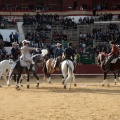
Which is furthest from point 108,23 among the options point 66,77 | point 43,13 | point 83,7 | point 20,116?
point 20,116

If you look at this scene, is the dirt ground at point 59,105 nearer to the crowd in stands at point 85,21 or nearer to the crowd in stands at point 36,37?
the crowd in stands at point 36,37

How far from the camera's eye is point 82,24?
37.7 metres

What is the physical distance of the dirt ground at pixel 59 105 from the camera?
10211 mm

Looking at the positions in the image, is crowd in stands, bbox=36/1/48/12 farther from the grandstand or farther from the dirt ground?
the dirt ground

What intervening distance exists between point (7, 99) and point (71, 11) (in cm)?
2981

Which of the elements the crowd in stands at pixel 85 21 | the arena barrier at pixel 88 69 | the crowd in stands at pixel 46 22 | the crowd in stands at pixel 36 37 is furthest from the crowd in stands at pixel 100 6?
the arena barrier at pixel 88 69

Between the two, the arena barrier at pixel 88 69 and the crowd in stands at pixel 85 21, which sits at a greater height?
the crowd in stands at pixel 85 21

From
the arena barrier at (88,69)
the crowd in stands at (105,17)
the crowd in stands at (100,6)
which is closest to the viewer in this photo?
the arena barrier at (88,69)

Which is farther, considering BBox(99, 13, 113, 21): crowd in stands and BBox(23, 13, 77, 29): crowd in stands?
BBox(99, 13, 113, 21): crowd in stands

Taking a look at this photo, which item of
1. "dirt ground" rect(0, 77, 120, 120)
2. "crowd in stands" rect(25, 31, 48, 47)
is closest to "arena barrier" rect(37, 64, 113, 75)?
"crowd in stands" rect(25, 31, 48, 47)

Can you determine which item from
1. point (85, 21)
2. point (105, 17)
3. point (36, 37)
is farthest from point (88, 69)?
point (105, 17)

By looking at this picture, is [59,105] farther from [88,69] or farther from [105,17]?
[105,17]

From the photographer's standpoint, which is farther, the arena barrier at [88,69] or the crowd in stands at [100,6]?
the crowd in stands at [100,6]

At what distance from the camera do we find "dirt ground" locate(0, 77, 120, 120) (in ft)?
33.5
